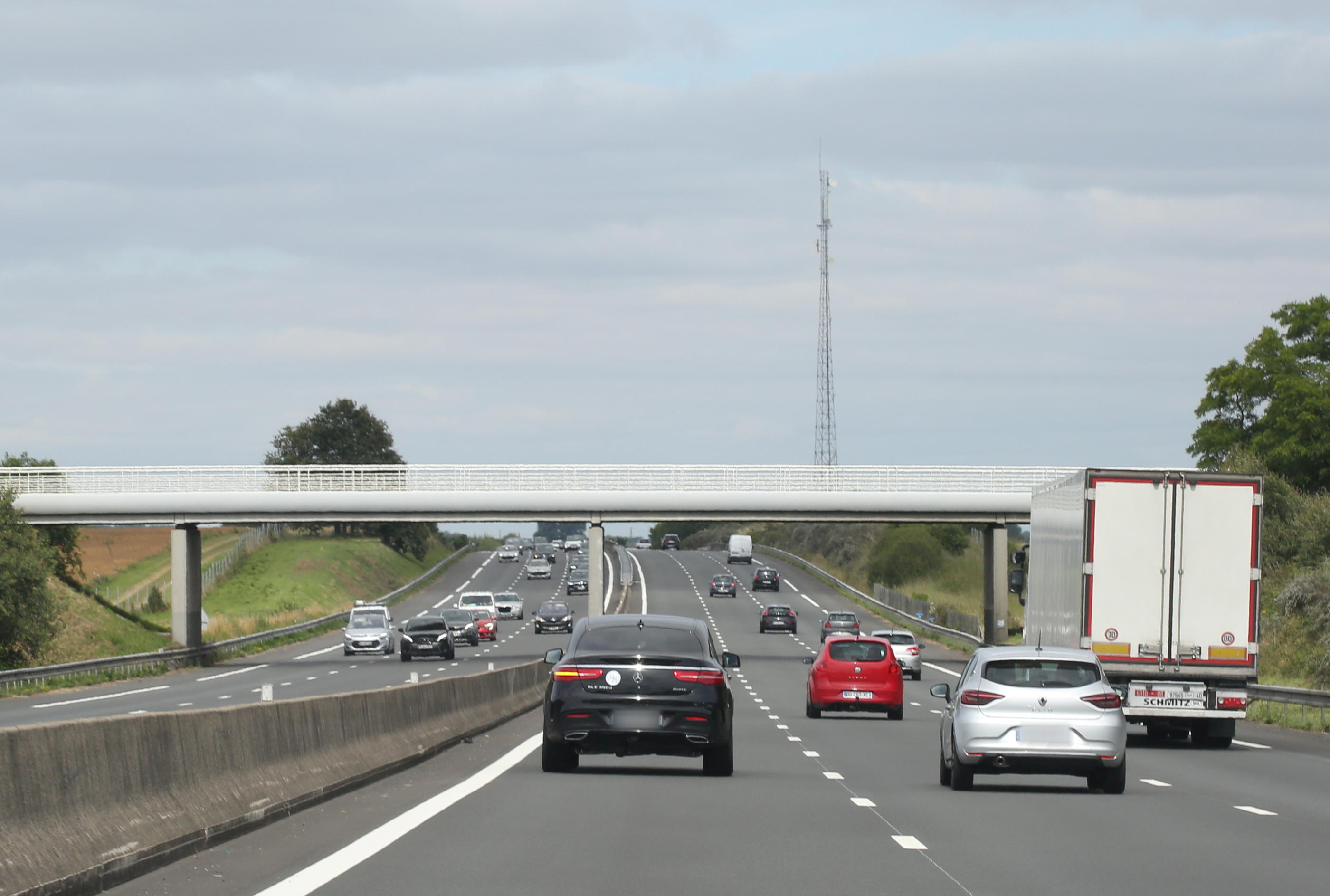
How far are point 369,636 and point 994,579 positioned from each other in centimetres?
2310

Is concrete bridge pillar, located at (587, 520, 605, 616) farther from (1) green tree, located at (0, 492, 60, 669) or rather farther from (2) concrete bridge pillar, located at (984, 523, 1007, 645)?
(1) green tree, located at (0, 492, 60, 669)

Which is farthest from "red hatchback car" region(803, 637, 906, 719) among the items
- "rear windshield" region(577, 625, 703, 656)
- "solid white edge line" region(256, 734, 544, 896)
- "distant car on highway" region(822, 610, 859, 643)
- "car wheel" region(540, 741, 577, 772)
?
"distant car on highway" region(822, 610, 859, 643)

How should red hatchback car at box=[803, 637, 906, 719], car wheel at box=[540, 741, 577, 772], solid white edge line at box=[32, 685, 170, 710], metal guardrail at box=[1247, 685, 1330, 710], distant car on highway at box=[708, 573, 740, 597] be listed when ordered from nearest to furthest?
car wheel at box=[540, 741, 577, 772] < metal guardrail at box=[1247, 685, 1330, 710] < red hatchback car at box=[803, 637, 906, 719] < solid white edge line at box=[32, 685, 170, 710] < distant car on highway at box=[708, 573, 740, 597]

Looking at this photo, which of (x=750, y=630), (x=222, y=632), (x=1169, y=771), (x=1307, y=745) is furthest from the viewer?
(x=750, y=630)

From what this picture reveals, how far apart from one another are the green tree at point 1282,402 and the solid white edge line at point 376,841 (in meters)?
72.2

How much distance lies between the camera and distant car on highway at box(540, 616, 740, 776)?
709 inches

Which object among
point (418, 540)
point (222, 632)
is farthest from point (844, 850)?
point (418, 540)

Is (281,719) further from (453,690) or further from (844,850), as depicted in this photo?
(453,690)

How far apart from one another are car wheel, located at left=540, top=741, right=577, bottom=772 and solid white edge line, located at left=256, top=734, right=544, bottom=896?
504mm

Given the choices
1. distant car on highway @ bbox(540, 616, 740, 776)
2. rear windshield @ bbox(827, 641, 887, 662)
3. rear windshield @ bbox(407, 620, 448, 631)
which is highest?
distant car on highway @ bbox(540, 616, 740, 776)

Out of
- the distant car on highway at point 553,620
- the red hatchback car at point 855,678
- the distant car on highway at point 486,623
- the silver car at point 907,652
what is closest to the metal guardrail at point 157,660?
the distant car on highway at point 486,623

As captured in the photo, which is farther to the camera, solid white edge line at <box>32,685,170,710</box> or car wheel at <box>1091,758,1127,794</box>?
solid white edge line at <box>32,685,170,710</box>

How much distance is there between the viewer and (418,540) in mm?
137000

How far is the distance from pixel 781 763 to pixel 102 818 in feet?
40.7
